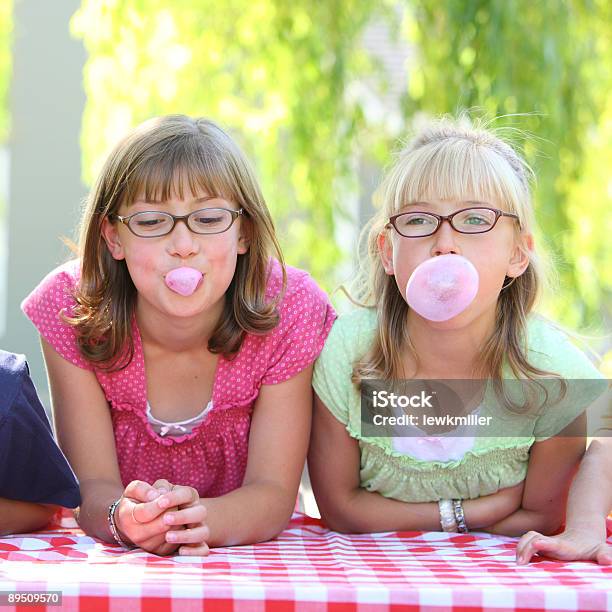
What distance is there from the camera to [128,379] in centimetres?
225

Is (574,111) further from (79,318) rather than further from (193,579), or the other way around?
(193,579)

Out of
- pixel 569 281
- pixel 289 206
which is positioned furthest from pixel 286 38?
pixel 569 281

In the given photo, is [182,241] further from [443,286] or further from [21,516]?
[21,516]

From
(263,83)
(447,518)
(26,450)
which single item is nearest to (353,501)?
(447,518)

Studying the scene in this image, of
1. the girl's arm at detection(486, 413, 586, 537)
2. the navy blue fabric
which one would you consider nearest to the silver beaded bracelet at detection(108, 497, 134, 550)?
the navy blue fabric

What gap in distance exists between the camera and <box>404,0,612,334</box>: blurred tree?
12.4 feet

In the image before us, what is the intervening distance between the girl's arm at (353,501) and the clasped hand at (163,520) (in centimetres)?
41

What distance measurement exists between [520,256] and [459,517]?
57 centimetres

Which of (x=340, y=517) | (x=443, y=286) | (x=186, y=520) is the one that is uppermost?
(x=443, y=286)

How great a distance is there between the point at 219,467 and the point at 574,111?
7.79ft

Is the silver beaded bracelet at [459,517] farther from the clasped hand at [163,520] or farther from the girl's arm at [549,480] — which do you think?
the clasped hand at [163,520]

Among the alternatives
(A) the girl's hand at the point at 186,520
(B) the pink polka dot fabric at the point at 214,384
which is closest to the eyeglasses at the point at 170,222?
(B) the pink polka dot fabric at the point at 214,384

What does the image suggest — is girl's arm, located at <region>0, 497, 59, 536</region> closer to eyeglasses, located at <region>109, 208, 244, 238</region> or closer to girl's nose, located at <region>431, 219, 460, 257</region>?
Result: eyeglasses, located at <region>109, 208, 244, 238</region>

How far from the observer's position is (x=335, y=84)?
13.9ft
